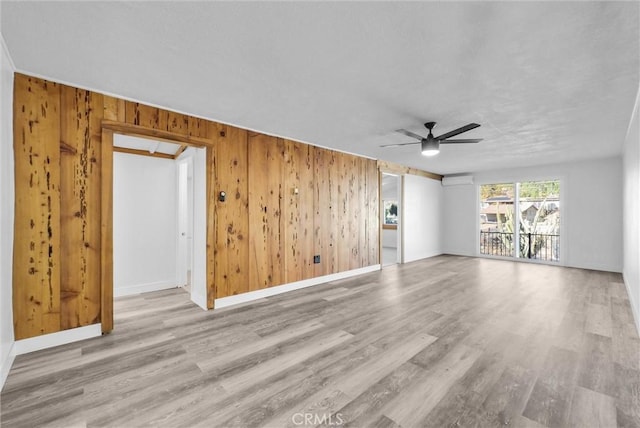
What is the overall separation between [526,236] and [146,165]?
345 inches

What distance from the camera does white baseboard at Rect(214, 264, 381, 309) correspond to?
364cm

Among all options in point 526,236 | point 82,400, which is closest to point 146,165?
point 82,400

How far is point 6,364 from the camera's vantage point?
2066mm

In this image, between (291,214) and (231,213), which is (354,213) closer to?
(291,214)

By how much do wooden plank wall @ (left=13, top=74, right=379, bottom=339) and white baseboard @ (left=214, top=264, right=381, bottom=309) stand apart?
8 cm

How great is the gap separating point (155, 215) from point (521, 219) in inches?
331

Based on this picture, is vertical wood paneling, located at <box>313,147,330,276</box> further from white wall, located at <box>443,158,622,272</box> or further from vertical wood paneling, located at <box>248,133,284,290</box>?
white wall, located at <box>443,158,622,272</box>

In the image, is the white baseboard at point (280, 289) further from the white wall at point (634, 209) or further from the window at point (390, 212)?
the window at point (390, 212)

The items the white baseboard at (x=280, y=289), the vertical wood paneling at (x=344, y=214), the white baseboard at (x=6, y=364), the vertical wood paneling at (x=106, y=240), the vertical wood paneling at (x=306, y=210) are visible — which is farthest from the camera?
the vertical wood paneling at (x=344, y=214)

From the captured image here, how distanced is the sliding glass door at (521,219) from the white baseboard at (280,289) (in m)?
4.37

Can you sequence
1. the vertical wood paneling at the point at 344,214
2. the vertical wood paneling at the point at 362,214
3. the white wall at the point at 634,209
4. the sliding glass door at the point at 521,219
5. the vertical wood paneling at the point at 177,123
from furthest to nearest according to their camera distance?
the sliding glass door at the point at 521,219 < the vertical wood paneling at the point at 362,214 < the vertical wood paneling at the point at 344,214 < the vertical wood paneling at the point at 177,123 < the white wall at the point at 634,209

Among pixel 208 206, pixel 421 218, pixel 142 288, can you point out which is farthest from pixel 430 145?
pixel 142 288

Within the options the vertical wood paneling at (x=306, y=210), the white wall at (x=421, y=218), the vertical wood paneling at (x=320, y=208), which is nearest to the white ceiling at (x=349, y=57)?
the vertical wood paneling at (x=306, y=210)

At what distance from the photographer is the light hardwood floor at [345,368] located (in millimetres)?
1644
